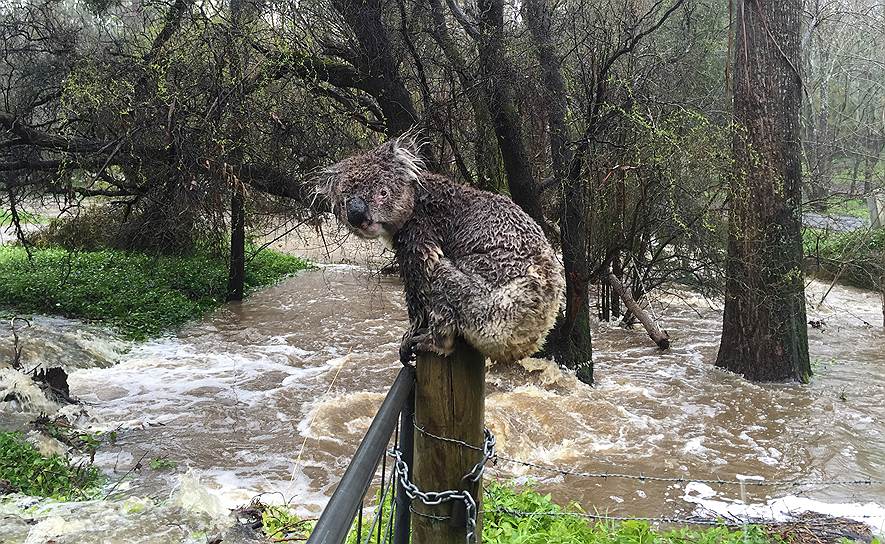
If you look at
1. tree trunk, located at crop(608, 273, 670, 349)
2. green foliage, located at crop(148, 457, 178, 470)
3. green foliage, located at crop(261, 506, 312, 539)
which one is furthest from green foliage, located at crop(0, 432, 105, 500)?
tree trunk, located at crop(608, 273, 670, 349)

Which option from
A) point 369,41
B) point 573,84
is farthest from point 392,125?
point 573,84

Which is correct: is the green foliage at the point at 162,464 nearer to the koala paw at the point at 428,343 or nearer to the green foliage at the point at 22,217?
the koala paw at the point at 428,343

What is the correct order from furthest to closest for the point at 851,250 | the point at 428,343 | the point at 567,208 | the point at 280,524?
the point at 851,250
the point at 567,208
the point at 280,524
the point at 428,343

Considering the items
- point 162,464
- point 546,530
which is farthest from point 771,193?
point 162,464

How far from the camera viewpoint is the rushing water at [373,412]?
6004 mm

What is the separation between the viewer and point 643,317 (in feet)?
38.0

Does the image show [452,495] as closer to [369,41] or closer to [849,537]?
[849,537]

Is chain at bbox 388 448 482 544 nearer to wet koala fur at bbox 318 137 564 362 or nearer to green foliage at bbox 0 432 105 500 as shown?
wet koala fur at bbox 318 137 564 362

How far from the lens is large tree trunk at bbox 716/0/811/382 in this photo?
9.39 m

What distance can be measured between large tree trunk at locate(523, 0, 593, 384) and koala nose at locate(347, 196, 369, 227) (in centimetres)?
647

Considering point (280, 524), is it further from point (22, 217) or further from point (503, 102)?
point (22, 217)

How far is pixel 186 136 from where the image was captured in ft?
23.5

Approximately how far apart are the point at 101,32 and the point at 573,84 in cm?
609

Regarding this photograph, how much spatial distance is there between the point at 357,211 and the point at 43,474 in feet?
18.0
